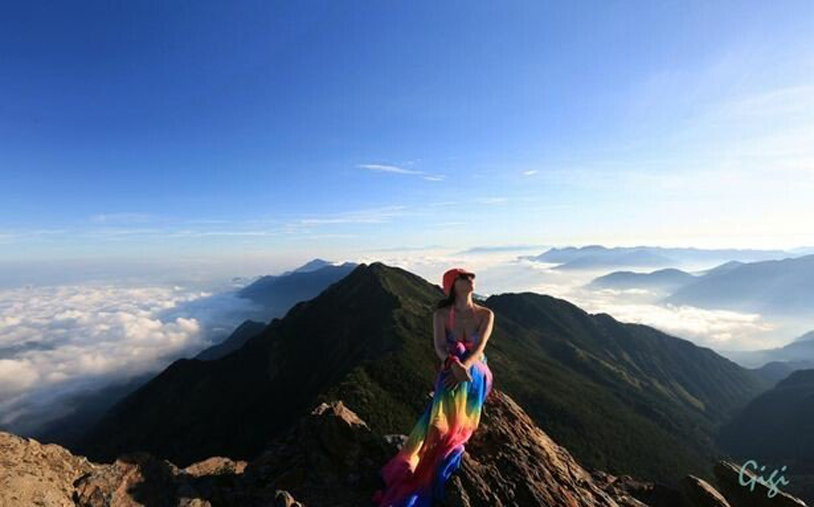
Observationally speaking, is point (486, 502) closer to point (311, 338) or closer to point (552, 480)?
point (552, 480)

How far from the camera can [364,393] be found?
9669 cm

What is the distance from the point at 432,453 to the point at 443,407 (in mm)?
1316

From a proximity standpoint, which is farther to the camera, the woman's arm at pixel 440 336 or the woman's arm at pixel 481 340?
the woman's arm at pixel 440 336

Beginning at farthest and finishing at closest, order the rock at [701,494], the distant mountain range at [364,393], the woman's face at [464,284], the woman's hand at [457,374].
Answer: the distant mountain range at [364,393] < the rock at [701,494] < the woman's face at [464,284] < the woman's hand at [457,374]

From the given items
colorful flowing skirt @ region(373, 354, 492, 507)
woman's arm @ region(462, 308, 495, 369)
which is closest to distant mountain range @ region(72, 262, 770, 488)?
colorful flowing skirt @ region(373, 354, 492, 507)

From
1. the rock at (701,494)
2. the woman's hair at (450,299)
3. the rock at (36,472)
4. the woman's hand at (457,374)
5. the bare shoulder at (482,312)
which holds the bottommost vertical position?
the rock at (701,494)

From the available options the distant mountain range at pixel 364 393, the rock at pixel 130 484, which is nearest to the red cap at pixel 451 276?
the rock at pixel 130 484

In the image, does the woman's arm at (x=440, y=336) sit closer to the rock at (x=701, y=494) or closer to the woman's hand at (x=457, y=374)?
the woman's hand at (x=457, y=374)

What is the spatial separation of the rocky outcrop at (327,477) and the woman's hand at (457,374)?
3.39 m

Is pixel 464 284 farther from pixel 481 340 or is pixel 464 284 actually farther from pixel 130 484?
pixel 130 484

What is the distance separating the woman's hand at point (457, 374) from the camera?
37.4 ft

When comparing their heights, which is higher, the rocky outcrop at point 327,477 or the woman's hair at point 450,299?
the woman's hair at point 450,299

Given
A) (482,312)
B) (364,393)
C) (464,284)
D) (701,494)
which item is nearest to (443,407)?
(482,312)

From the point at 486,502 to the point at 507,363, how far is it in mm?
144937
